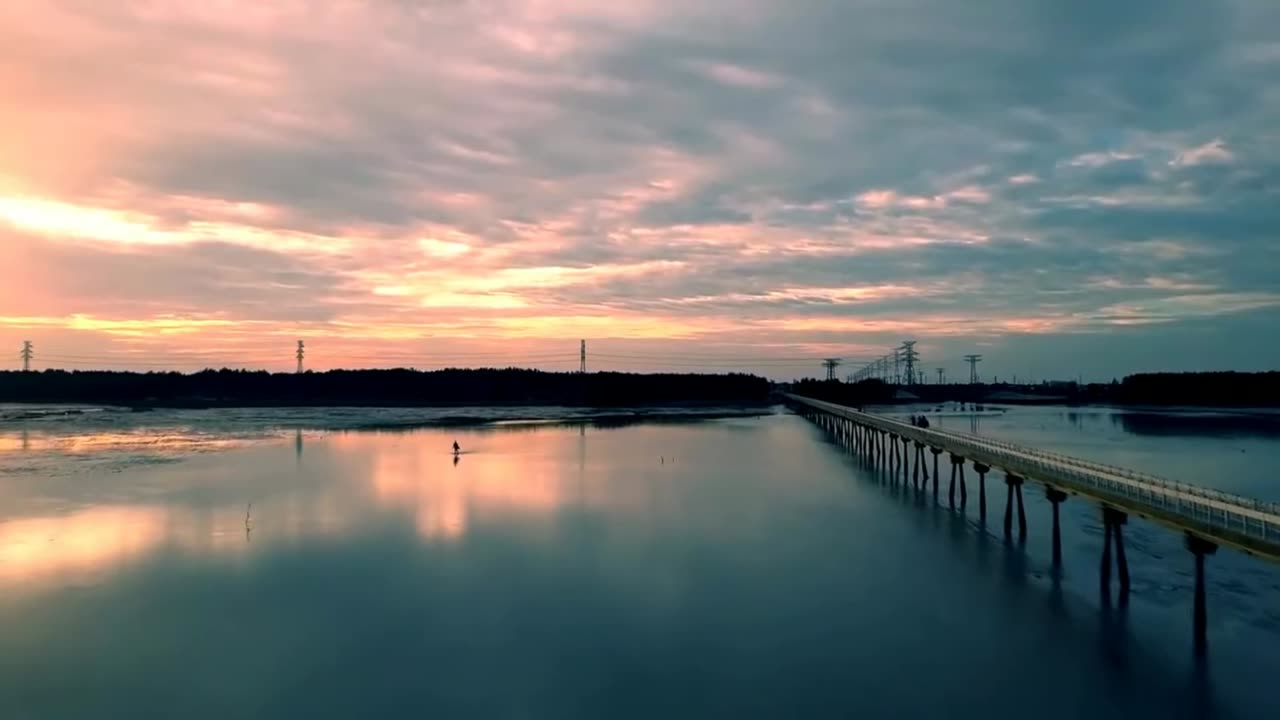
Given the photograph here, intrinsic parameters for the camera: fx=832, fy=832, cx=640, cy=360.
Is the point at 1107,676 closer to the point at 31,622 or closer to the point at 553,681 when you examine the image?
the point at 553,681

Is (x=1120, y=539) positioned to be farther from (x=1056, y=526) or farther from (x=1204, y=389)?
(x=1204, y=389)

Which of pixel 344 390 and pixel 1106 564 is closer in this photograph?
pixel 1106 564

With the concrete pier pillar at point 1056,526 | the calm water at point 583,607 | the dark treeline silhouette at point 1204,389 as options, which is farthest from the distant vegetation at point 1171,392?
the concrete pier pillar at point 1056,526

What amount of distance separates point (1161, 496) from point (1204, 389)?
147 m

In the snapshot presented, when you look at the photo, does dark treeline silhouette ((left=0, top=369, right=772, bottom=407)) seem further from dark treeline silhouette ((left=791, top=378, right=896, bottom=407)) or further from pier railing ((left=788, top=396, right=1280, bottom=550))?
pier railing ((left=788, top=396, right=1280, bottom=550))

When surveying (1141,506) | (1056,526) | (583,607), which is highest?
(1141,506)

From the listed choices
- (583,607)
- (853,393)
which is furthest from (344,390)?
(583,607)

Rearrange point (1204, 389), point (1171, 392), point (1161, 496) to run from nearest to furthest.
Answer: point (1161, 496) → point (1204, 389) → point (1171, 392)

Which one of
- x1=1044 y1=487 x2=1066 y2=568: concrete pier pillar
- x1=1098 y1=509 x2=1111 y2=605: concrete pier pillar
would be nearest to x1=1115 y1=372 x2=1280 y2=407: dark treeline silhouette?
x1=1044 y1=487 x2=1066 y2=568: concrete pier pillar

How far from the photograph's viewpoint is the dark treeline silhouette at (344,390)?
152m

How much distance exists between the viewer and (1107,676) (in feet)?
55.9

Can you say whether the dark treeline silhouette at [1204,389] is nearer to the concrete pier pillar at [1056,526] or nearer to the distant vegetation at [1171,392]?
the distant vegetation at [1171,392]

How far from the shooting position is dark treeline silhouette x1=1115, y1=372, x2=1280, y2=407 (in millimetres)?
132500

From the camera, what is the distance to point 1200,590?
18.9 metres
